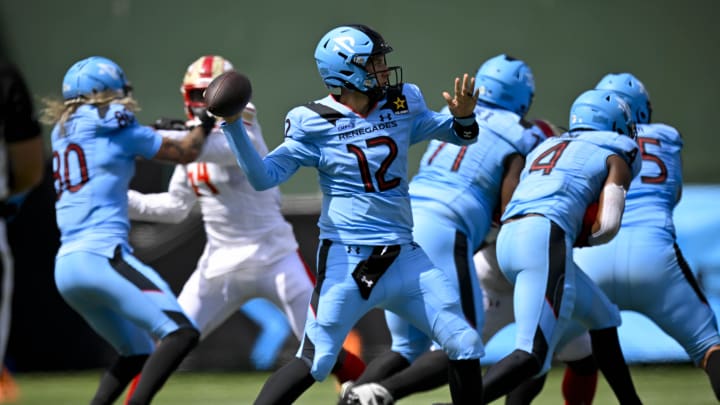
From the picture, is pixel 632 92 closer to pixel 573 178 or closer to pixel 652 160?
pixel 652 160

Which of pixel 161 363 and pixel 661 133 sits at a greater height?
pixel 661 133

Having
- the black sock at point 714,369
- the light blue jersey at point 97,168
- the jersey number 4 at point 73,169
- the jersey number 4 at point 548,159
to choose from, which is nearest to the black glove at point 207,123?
the light blue jersey at point 97,168

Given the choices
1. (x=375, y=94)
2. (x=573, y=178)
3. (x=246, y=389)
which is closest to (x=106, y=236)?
(x=375, y=94)

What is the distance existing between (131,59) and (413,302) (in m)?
7.26

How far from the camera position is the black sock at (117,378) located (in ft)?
21.0

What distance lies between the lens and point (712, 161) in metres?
11.1

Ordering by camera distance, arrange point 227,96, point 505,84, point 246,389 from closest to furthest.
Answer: point 227,96 → point 505,84 → point 246,389

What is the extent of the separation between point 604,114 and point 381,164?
149cm

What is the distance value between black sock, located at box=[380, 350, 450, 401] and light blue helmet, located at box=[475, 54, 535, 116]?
1.59 metres

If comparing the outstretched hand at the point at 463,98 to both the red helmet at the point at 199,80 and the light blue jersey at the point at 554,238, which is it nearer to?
the light blue jersey at the point at 554,238

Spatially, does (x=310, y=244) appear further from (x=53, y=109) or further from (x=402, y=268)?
(x=402, y=268)

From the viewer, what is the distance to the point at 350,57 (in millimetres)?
5305

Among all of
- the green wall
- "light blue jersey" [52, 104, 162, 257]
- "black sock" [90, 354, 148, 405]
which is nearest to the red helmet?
"light blue jersey" [52, 104, 162, 257]

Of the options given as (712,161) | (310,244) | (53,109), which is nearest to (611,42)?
(712,161)
